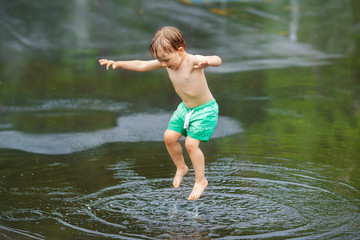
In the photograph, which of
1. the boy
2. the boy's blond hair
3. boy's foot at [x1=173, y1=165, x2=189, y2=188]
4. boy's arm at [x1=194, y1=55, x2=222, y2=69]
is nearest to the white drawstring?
the boy

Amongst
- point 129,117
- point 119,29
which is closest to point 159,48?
point 129,117

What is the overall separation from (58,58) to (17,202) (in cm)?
677

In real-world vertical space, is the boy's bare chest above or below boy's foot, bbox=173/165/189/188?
above

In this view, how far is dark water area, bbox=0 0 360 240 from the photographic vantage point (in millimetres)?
4078

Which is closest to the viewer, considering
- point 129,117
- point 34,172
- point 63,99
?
point 34,172

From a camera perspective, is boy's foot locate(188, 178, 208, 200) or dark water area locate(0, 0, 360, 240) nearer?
dark water area locate(0, 0, 360, 240)

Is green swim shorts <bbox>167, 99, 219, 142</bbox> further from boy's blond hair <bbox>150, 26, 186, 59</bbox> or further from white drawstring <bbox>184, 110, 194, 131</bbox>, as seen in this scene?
boy's blond hair <bbox>150, 26, 186, 59</bbox>

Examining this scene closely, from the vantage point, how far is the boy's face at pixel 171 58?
4.37m

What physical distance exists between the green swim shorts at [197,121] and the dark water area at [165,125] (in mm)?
478

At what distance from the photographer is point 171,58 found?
441cm

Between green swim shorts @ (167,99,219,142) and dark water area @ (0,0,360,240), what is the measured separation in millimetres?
478

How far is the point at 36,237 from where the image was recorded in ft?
12.3

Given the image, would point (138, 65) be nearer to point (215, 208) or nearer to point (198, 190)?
point (198, 190)

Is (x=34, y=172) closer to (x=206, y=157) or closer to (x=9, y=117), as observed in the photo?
(x=206, y=157)
